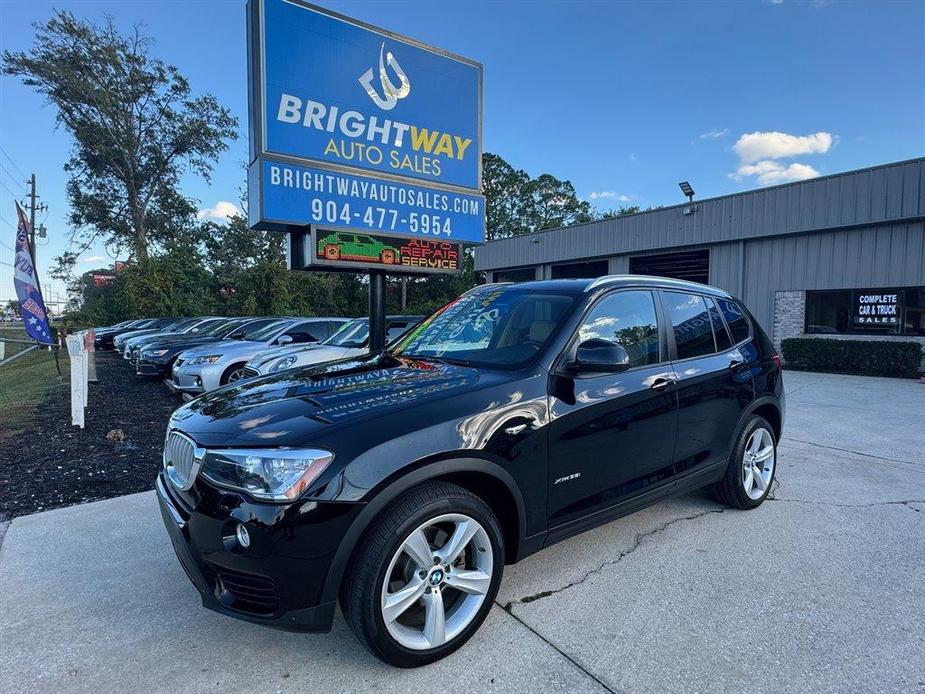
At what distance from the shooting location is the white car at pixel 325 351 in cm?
737

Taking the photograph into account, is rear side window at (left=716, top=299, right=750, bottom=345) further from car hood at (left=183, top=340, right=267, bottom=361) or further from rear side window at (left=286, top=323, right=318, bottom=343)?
car hood at (left=183, top=340, right=267, bottom=361)

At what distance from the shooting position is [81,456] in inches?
209

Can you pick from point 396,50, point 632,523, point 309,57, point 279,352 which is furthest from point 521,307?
point 279,352

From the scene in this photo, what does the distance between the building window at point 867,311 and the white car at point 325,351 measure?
42.0 feet

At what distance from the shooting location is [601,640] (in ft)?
8.00

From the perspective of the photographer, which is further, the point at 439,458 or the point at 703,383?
the point at 703,383

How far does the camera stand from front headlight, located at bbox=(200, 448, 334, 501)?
6.52 ft

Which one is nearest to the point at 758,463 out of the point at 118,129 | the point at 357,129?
the point at 357,129

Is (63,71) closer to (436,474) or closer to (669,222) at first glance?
(669,222)

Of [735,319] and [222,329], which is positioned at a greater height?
[735,319]

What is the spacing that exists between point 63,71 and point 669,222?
35.5m

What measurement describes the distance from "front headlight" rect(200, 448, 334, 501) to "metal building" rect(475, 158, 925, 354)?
52.4 ft

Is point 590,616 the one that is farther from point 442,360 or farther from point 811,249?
point 811,249

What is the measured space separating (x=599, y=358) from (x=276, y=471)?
5.24 feet
